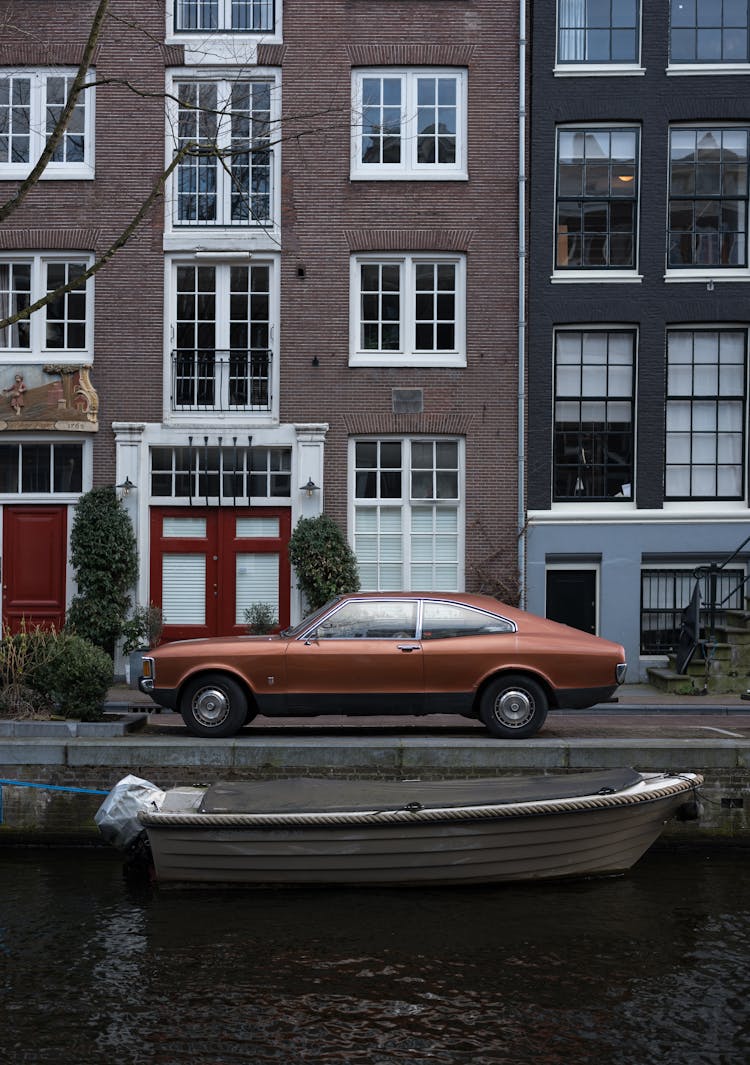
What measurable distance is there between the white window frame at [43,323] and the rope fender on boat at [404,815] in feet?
39.1

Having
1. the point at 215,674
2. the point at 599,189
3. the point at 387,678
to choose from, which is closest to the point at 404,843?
the point at 387,678

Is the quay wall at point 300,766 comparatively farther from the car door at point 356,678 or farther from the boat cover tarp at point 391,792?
the car door at point 356,678

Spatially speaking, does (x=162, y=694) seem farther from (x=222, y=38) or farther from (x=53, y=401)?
(x=222, y=38)

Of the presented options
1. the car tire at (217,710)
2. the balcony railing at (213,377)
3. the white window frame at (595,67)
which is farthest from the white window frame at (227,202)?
the car tire at (217,710)

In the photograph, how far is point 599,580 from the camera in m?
20.9

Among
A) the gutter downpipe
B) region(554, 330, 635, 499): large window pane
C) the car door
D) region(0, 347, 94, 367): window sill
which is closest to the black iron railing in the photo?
region(554, 330, 635, 499): large window pane

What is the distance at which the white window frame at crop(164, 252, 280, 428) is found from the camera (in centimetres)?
2083

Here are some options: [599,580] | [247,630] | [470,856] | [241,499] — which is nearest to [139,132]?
[241,499]

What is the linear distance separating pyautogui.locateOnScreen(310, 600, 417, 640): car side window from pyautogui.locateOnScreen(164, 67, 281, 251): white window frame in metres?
9.59

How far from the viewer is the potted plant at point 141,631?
19.9 meters

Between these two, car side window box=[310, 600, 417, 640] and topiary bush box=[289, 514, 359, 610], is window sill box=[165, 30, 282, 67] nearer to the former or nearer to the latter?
topiary bush box=[289, 514, 359, 610]

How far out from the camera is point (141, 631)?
2002 cm

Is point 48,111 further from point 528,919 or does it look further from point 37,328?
point 528,919

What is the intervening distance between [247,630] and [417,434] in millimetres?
4232
